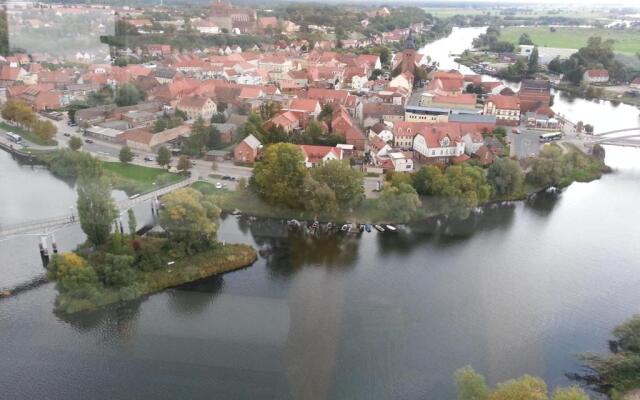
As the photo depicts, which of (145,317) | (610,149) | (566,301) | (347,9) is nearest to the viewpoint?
(145,317)

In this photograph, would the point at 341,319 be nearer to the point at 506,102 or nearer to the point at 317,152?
the point at 317,152

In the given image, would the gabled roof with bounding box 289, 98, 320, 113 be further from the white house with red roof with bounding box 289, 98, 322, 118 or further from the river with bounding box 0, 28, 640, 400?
the river with bounding box 0, 28, 640, 400

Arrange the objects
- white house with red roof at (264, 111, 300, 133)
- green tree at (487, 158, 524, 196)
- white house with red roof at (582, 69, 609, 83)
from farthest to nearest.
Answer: white house with red roof at (582, 69, 609, 83), white house with red roof at (264, 111, 300, 133), green tree at (487, 158, 524, 196)

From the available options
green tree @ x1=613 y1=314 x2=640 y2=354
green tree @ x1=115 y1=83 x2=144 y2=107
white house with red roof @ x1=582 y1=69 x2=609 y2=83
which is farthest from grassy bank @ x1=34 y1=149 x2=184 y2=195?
white house with red roof @ x1=582 y1=69 x2=609 y2=83

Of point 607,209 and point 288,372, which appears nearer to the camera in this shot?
point 288,372

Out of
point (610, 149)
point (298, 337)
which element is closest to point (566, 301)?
point (298, 337)

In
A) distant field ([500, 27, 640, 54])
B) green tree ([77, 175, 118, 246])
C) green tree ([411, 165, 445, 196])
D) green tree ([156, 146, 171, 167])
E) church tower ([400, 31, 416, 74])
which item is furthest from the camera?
distant field ([500, 27, 640, 54])

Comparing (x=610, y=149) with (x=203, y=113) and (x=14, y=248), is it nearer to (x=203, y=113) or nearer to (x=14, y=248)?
(x=203, y=113)
